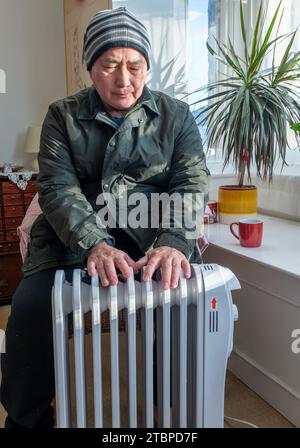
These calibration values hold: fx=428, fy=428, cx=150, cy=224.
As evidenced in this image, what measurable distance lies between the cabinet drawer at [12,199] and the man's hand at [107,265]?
164 cm

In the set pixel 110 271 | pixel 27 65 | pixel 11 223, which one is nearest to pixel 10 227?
pixel 11 223

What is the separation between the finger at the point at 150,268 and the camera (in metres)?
1.01

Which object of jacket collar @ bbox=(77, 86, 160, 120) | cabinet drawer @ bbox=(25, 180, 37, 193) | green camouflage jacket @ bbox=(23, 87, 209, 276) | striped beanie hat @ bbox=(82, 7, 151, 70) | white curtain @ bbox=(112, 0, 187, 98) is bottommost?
cabinet drawer @ bbox=(25, 180, 37, 193)

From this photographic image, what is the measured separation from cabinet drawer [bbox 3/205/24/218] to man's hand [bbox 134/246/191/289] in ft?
5.54

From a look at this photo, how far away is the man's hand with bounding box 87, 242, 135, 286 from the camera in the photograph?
101cm

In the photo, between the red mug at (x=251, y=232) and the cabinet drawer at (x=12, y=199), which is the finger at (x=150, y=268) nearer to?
the red mug at (x=251, y=232)

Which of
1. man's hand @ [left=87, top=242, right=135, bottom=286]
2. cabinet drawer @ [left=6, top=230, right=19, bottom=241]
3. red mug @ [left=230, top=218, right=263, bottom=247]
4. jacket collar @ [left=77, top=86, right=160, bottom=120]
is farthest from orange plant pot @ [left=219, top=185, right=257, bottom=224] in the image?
cabinet drawer @ [left=6, top=230, right=19, bottom=241]

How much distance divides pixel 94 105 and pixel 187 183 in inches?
14.0

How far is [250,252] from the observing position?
1.56 meters

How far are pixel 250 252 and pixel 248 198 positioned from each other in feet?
1.44

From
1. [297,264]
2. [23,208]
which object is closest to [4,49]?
[23,208]

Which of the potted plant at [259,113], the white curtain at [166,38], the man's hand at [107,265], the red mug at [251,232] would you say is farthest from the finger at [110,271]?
the white curtain at [166,38]

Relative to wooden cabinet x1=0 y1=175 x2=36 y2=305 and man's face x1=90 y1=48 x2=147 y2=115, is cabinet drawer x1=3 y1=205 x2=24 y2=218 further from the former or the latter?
man's face x1=90 y1=48 x2=147 y2=115

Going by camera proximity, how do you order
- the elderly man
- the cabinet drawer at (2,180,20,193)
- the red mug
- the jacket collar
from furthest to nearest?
the cabinet drawer at (2,180,20,193)
the red mug
the jacket collar
the elderly man
